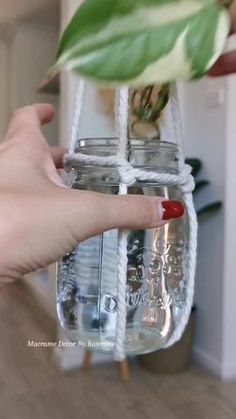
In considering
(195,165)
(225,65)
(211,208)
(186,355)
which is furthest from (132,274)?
(186,355)

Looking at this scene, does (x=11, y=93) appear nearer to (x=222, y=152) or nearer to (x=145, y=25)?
(x=222, y=152)

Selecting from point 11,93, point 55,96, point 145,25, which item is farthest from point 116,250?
point 11,93

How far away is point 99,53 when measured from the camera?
0.68 ft

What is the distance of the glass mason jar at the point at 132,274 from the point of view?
423mm

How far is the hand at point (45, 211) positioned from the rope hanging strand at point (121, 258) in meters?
0.02

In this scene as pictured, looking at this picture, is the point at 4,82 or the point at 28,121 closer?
the point at 28,121

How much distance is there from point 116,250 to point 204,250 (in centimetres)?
167

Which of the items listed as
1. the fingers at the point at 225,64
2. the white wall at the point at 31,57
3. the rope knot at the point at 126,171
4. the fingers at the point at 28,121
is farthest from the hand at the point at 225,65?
the white wall at the point at 31,57

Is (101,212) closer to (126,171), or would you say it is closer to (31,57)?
(126,171)

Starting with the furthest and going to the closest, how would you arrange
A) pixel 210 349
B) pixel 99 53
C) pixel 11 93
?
pixel 11 93 → pixel 210 349 → pixel 99 53

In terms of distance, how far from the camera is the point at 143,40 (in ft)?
0.71

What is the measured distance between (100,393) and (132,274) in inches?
60.8

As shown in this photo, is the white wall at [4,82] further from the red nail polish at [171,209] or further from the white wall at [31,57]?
the red nail polish at [171,209]

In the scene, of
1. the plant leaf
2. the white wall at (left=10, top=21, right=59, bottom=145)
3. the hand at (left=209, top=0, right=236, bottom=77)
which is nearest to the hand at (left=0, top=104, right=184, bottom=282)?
the hand at (left=209, top=0, right=236, bottom=77)
